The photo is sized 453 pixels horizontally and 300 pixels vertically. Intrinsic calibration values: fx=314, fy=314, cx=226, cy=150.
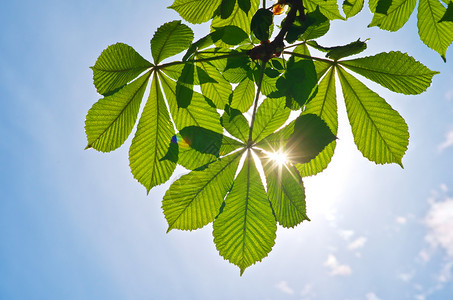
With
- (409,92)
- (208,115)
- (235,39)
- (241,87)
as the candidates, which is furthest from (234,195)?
(409,92)

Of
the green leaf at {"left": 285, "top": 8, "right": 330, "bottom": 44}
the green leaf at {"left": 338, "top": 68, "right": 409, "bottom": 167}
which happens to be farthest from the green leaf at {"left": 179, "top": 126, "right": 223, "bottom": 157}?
the green leaf at {"left": 338, "top": 68, "right": 409, "bottom": 167}

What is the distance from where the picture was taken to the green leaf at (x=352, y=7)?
5.00ft

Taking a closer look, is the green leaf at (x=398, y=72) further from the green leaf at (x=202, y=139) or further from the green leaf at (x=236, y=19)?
the green leaf at (x=202, y=139)

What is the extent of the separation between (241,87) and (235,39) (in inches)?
10.6

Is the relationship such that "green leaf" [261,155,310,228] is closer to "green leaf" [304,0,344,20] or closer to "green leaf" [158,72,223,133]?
"green leaf" [158,72,223,133]

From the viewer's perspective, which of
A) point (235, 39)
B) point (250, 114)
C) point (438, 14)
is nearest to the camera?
point (235, 39)

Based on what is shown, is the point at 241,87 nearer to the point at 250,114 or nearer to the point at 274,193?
the point at 250,114

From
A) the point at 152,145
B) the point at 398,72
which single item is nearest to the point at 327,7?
the point at 398,72

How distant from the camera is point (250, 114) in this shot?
1.37 metres

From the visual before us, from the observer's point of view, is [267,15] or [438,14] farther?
[438,14]

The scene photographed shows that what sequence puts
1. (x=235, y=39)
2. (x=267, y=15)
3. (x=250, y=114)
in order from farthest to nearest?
(x=250, y=114) < (x=235, y=39) < (x=267, y=15)

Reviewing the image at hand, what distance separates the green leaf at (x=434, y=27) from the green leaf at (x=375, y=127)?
1.91 feet

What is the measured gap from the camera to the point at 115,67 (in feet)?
4.26

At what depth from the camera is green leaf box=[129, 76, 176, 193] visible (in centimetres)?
127
